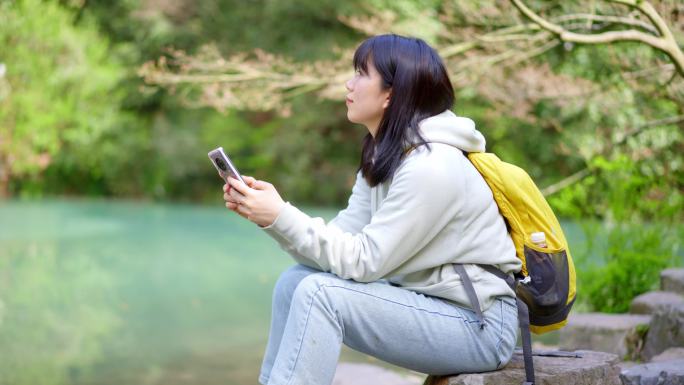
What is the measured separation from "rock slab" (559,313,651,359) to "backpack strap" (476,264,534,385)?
1545 millimetres

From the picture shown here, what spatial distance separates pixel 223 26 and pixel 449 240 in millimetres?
16765

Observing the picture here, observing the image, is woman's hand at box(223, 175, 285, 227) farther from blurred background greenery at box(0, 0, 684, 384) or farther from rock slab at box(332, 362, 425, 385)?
A: blurred background greenery at box(0, 0, 684, 384)

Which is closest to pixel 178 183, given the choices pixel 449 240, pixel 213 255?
pixel 213 255

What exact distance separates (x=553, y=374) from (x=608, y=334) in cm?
159

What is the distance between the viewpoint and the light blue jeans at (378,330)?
1.86m

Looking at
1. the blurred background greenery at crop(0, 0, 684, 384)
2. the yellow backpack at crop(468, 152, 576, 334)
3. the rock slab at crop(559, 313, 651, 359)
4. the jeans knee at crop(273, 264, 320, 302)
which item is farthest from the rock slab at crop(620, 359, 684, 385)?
the blurred background greenery at crop(0, 0, 684, 384)

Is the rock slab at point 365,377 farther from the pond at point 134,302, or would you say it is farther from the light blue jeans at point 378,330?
the light blue jeans at point 378,330

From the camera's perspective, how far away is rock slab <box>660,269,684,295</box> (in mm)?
3945

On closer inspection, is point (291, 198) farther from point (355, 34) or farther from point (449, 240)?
point (449, 240)

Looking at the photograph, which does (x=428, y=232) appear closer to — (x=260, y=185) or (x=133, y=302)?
(x=260, y=185)

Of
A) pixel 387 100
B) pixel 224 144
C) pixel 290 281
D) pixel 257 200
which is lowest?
pixel 224 144

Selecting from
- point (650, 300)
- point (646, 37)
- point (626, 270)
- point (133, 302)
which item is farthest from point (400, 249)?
point (133, 302)

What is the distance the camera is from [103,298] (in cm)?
639

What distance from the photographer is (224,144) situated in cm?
1797
